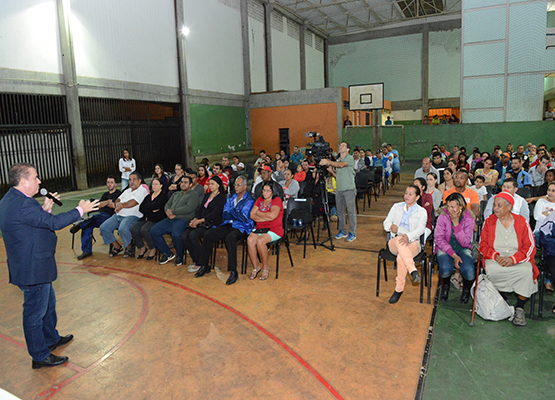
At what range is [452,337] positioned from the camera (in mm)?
3279

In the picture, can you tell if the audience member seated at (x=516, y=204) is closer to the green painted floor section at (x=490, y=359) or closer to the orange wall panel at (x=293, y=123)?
the green painted floor section at (x=490, y=359)

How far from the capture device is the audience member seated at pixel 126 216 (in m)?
5.66

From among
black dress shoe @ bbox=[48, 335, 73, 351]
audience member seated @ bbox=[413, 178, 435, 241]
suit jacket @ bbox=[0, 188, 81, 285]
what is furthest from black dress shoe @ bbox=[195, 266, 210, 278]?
audience member seated @ bbox=[413, 178, 435, 241]

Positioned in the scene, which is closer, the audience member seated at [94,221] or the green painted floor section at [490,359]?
the green painted floor section at [490,359]

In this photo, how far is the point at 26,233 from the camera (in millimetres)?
2893

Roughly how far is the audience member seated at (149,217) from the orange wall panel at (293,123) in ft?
43.8

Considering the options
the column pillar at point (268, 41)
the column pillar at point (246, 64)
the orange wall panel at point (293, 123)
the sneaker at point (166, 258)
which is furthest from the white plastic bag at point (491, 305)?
the column pillar at point (268, 41)

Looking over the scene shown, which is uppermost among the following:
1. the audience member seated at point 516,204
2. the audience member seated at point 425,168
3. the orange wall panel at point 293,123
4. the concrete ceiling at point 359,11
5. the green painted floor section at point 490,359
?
the concrete ceiling at point 359,11

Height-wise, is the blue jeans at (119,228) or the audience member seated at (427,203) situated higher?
the audience member seated at (427,203)

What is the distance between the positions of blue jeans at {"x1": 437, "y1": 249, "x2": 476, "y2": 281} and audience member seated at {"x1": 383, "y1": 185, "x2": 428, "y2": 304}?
26 cm

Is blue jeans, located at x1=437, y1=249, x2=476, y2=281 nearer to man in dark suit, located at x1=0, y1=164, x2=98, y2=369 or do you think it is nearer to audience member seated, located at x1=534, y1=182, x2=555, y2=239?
audience member seated, located at x1=534, y1=182, x2=555, y2=239

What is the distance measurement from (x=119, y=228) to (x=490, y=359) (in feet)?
16.0

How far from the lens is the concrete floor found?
9.05 ft

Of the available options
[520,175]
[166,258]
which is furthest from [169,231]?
[520,175]
